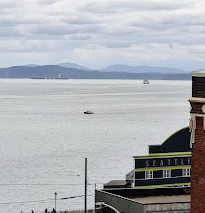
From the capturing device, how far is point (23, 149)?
16662 cm

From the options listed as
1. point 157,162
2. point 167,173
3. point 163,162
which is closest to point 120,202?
point 157,162

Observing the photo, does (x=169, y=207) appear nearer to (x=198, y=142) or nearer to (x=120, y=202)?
(x=120, y=202)

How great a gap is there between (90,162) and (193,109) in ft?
399

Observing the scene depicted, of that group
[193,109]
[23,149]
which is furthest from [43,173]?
[193,109]

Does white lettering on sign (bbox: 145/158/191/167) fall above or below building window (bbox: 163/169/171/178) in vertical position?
above

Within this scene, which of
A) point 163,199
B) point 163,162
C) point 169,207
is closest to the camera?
point 169,207

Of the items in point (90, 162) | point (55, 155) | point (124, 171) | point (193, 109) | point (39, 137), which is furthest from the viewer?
point (39, 137)

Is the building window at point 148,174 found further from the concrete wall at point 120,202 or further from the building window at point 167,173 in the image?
the concrete wall at point 120,202

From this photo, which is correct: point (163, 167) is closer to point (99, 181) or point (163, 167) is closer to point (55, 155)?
point (99, 181)

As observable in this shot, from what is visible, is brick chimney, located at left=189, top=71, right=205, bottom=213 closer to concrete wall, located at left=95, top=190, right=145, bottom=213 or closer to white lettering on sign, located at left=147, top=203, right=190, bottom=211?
concrete wall, located at left=95, top=190, right=145, bottom=213

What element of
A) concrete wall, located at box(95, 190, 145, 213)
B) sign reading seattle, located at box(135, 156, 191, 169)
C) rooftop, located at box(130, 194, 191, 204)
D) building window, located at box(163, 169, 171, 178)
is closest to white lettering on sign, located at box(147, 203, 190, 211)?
concrete wall, located at box(95, 190, 145, 213)

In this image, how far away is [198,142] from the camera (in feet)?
61.8

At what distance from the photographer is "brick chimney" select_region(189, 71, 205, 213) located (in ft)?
61.3

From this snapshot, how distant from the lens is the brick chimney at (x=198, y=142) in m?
18.7
